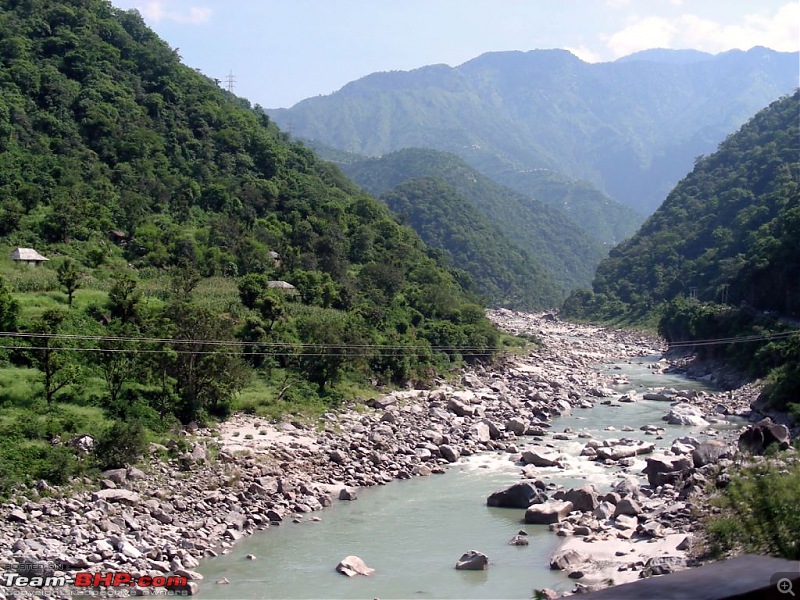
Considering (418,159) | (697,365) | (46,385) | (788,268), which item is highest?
(418,159)

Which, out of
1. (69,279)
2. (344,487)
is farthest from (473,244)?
(344,487)

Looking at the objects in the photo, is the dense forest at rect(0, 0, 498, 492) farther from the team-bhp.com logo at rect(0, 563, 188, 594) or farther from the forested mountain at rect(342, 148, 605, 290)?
the forested mountain at rect(342, 148, 605, 290)

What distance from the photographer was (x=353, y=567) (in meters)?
13.4

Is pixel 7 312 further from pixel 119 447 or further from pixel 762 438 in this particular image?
pixel 762 438

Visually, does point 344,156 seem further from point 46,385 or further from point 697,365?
point 46,385

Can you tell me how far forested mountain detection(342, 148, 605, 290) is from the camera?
5039 inches

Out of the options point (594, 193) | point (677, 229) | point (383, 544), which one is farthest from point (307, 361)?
point (594, 193)

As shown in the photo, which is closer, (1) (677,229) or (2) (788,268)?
(2) (788,268)

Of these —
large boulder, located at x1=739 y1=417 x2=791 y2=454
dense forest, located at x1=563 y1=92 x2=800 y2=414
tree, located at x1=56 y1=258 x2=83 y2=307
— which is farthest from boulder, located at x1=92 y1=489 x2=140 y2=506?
dense forest, located at x1=563 y1=92 x2=800 y2=414

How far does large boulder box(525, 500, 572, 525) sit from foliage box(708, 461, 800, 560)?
4.62m

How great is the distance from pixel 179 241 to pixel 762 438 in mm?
25954

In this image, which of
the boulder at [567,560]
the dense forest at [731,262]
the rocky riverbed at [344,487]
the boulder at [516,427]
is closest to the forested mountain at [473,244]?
the dense forest at [731,262]

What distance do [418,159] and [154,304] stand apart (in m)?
116

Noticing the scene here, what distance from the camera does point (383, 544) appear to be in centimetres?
1509
